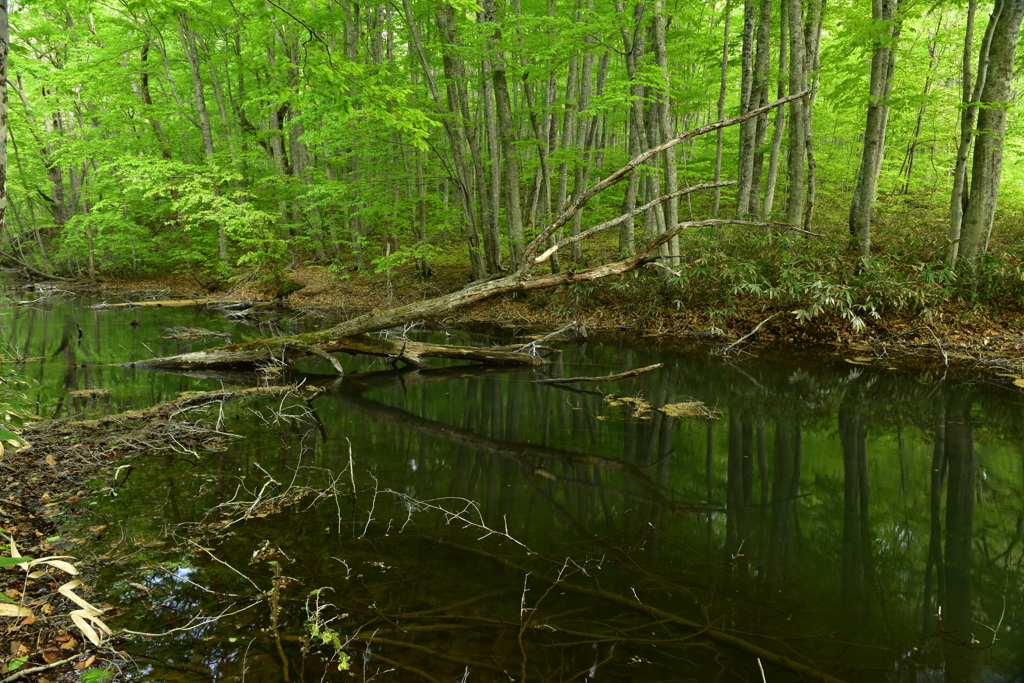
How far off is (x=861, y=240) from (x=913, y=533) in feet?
32.3

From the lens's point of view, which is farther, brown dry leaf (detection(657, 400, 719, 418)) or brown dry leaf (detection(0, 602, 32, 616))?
brown dry leaf (detection(657, 400, 719, 418))

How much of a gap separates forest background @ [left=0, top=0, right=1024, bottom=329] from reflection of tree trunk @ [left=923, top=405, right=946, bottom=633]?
311 centimetres

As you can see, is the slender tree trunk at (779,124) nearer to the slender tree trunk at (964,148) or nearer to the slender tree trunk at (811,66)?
the slender tree trunk at (811,66)

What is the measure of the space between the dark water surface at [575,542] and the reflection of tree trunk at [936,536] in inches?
0.8

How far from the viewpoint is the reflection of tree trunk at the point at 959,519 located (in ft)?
9.94

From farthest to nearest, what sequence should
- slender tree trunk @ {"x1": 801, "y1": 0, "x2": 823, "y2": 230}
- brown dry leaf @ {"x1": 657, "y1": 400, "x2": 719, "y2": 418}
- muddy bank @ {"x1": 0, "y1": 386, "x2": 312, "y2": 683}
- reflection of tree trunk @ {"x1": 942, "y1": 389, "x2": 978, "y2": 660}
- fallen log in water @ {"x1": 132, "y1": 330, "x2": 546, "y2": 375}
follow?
slender tree trunk @ {"x1": 801, "y1": 0, "x2": 823, "y2": 230} → fallen log in water @ {"x1": 132, "y1": 330, "x2": 546, "y2": 375} → brown dry leaf @ {"x1": 657, "y1": 400, "x2": 719, "y2": 418} → reflection of tree trunk @ {"x1": 942, "y1": 389, "x2": 978, "y2": 660} → muddy bank @ {"x1": 0, "y1": 386, "x2": 312, "y2": 683}

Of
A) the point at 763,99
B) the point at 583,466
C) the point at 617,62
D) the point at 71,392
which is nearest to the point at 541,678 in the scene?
the point at 583,466

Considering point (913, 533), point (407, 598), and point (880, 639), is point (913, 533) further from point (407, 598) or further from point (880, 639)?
point (407, 598)

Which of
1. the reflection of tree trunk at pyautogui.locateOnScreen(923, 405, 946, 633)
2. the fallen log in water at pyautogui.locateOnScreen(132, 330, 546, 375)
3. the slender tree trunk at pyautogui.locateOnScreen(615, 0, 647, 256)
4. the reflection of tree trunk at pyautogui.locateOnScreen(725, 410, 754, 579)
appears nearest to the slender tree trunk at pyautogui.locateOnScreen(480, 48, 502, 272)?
the slender tree trunk at pyautogui.locateOnScreen(615, 0, 647, 256)

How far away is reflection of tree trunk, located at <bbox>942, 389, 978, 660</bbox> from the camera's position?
303 cm

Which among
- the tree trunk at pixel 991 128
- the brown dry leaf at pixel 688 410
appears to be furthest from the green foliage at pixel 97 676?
the tree trunk at pixel 991 128

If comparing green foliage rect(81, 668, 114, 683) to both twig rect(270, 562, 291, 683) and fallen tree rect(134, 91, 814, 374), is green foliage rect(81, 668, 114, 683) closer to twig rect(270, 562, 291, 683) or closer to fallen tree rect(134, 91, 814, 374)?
twig rect(270, 562, 291, 683)

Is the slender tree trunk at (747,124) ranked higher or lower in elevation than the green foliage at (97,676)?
higher

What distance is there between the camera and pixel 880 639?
2797 millimetres
